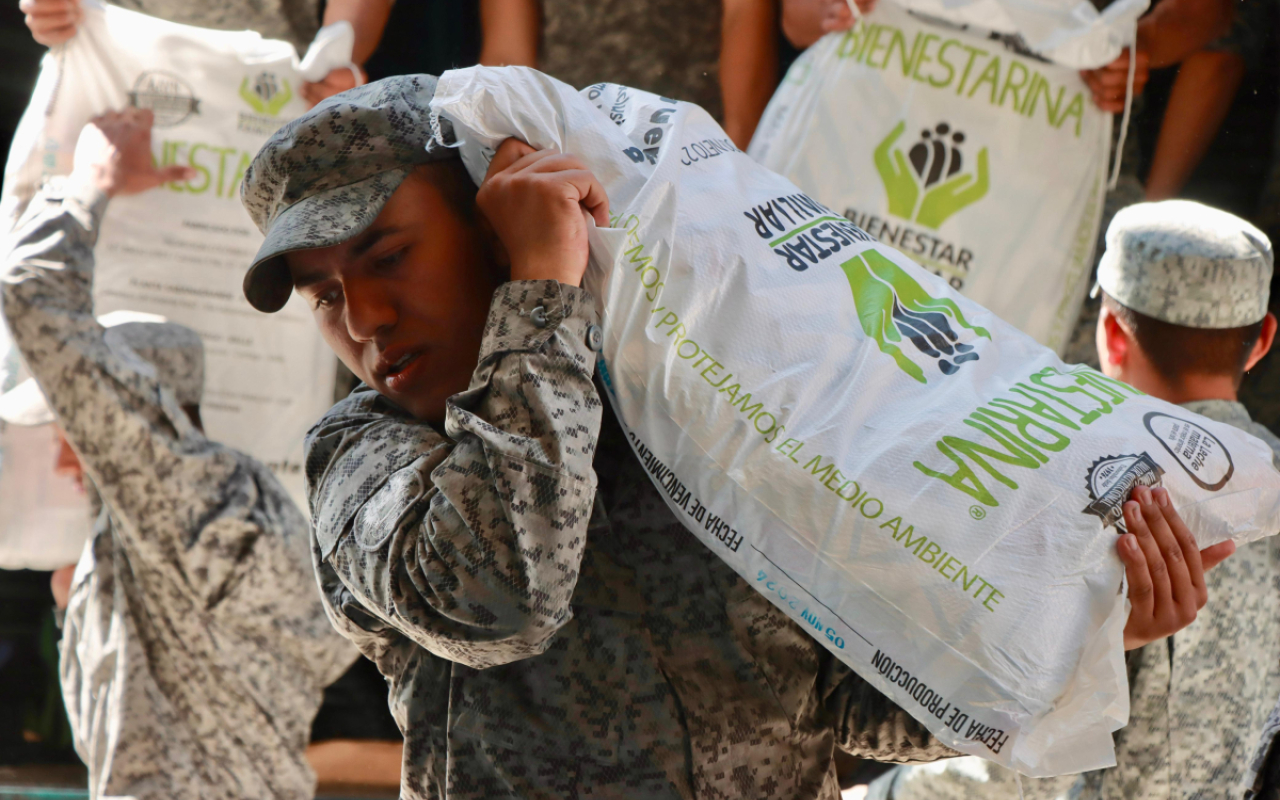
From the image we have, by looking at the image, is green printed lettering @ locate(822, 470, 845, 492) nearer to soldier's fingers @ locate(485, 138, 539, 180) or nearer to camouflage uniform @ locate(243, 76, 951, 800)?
camouflage uniform @ locate(243, 76, 951, 800)

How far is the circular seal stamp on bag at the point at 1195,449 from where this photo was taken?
2.63ft

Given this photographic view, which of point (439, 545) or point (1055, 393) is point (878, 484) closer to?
point (1055, 393)

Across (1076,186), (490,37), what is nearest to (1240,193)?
(1076,186)

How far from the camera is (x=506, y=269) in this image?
2.87 ft

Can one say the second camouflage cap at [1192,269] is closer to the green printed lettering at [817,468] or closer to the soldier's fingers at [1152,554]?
the soldier's fingers at [1152,554]

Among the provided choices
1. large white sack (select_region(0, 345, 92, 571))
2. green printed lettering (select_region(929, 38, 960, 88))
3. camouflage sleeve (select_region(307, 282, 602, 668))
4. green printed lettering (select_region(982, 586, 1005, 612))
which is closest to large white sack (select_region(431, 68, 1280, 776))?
green printed lettering (select_region(982, 586, 1005, 612))

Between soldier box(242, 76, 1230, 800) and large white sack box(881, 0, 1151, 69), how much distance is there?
2.97 ft

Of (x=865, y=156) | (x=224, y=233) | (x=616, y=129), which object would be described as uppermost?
(x=616, y=129)

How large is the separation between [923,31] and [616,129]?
83 centimetres

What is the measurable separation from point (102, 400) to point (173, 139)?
45 cm

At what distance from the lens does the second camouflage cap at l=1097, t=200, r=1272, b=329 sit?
138cm

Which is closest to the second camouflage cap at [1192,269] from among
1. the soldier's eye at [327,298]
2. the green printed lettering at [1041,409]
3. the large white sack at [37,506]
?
the green printed lettering at [1041,409]

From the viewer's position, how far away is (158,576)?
1652 millimetres

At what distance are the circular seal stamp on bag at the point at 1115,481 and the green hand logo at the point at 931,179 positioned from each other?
0.76 meters
